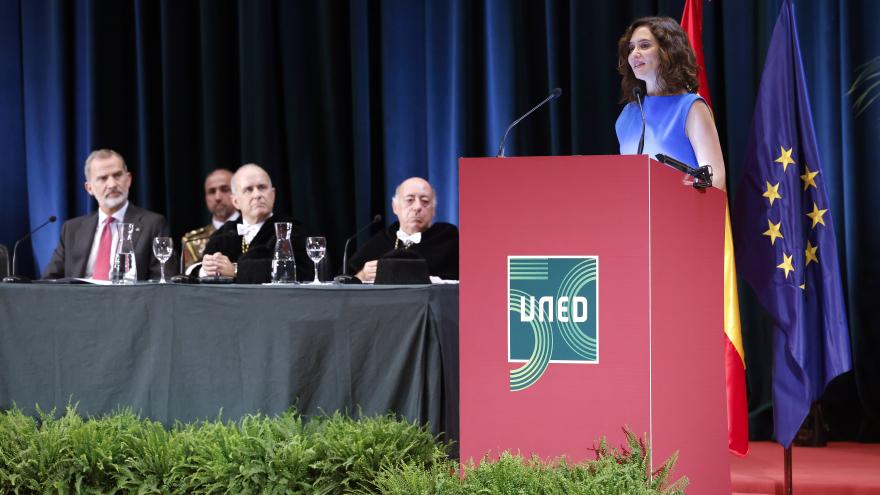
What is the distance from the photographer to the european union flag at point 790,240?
3857 millimetres

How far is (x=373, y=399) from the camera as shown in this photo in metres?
3.31

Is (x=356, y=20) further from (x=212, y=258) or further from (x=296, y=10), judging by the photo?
(x=212, y=258)

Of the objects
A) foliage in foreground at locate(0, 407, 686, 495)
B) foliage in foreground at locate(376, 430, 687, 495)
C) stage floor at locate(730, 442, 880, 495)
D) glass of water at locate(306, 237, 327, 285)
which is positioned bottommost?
stage floor at locate(730, 442, 880, 495)

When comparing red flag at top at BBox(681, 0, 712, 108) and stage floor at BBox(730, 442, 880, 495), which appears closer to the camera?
stage floor at BBox(730, 442, 880, 495)

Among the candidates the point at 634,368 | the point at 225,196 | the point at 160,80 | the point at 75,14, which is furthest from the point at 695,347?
the point at 75,14

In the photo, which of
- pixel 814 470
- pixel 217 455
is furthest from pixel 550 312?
pixel 814 470

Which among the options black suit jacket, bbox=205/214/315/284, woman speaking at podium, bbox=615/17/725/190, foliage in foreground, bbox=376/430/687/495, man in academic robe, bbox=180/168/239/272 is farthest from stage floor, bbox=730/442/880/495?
man in academic robe, bbox=180/168/239/272

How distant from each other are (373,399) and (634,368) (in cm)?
126

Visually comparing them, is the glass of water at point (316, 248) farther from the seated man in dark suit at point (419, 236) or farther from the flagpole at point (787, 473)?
the flagpole at point (787, 473)

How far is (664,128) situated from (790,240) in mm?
760

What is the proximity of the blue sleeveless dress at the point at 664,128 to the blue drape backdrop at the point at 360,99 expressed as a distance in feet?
5.24

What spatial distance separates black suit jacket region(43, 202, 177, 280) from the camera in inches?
192

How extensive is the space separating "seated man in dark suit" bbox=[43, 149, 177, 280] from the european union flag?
8.09 feet

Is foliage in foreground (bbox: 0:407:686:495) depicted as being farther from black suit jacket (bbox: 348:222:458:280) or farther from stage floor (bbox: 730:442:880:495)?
black suit jacket (bbox: 348:222:458:280)
